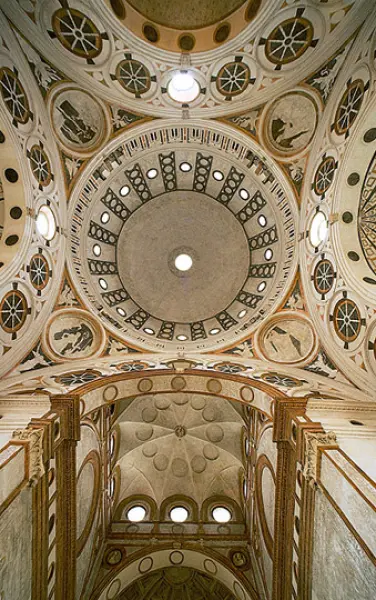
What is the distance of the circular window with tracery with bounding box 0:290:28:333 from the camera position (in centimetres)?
1052

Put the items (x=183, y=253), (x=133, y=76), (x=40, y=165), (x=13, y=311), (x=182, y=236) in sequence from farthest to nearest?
(x=183, y=253) < (x=182, y=236) < (x=40, y=165) < (x=133, y=76) < (x=13, y=311)

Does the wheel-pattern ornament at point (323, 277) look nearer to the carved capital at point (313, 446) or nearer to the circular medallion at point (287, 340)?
the circular medallion at point (287, 340)

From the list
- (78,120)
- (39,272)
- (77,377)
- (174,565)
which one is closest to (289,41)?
(78,120)

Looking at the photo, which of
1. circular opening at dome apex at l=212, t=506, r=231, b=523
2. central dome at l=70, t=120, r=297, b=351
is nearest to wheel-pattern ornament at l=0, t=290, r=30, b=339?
central dome at l=70, t=120, r=297, b=351

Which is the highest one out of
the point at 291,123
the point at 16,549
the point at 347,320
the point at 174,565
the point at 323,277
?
the point at 291,123

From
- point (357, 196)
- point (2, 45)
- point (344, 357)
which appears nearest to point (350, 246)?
point (357, 196)

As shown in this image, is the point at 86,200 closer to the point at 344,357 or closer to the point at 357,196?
the point at 357,196

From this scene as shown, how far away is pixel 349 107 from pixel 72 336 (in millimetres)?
12518

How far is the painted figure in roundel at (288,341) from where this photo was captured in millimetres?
12613

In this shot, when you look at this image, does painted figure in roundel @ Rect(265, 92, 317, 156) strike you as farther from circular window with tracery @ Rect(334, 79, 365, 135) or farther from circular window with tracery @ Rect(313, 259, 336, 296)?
circular window with tracery @ Rect(313, 259, 336, 296)

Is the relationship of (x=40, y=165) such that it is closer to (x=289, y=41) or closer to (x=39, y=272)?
(x=39, y=272)

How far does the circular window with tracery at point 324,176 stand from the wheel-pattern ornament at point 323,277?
254cm

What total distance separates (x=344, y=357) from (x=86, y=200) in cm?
1157

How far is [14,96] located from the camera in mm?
9742
